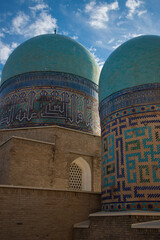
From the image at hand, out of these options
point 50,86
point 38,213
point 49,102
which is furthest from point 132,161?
point 50,86

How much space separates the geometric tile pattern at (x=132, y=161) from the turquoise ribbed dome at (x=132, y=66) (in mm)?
659

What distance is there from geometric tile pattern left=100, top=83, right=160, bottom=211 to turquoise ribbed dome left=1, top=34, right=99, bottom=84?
398 cm

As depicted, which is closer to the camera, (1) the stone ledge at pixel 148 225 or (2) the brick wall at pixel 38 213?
(1) the stone ledge at pixel 148 225

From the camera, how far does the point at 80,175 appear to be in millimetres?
7375

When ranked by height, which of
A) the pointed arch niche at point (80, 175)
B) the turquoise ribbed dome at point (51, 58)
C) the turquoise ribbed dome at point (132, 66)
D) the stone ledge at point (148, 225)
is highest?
the turquoise ribbed dome at point (51, 58)

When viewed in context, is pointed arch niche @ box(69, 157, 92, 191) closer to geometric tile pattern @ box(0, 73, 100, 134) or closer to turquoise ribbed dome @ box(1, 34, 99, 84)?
geometric tile pattern @ box(0, 73, 100, 134)

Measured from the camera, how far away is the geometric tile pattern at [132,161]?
4.52 metres

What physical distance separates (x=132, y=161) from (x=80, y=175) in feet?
9.35

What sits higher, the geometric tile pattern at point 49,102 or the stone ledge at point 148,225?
the geometric tile pattern at point 49,102

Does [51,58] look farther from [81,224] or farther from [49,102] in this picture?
[81,224]

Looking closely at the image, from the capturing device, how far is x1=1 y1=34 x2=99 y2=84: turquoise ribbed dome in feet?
28.8

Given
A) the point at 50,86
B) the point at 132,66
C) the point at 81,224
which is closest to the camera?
the point at 81,224

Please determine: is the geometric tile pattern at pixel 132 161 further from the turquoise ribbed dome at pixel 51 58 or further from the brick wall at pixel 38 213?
the turquoise ribbed dome at pixel 51 58

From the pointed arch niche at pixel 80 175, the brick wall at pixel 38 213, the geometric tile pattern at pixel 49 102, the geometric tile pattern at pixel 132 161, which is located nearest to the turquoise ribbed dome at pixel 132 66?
the geometric tile pattern at pixel 132 161
